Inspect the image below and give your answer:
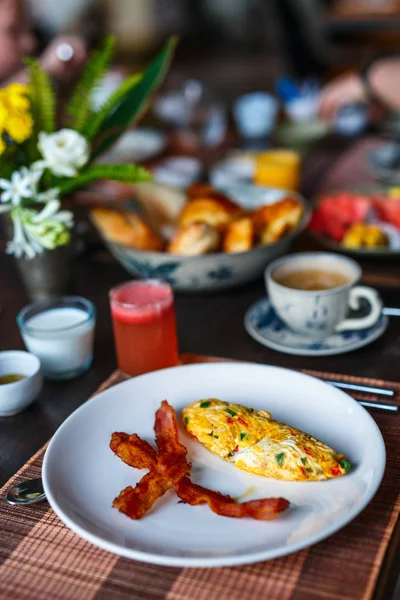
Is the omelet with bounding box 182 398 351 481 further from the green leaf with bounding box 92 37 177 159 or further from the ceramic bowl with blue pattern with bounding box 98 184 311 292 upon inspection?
the green leaf with bounding box 92 37 177 159

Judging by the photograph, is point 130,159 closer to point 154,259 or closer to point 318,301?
point 154,259

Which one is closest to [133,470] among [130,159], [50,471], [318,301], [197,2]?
[50,471]

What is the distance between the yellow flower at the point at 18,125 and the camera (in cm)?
101

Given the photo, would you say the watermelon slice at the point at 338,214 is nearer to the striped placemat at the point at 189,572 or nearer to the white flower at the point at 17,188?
the white flower at the point at 17,188

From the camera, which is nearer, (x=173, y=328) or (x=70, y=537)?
(x=70, y=537)

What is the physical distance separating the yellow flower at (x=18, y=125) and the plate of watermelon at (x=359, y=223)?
577mm

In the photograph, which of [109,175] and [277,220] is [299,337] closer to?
[277,220]

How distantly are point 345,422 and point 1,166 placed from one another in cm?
66

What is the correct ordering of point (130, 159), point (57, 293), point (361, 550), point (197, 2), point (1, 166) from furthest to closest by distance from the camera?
point (197, 2) < point (130, 159) < point (57, 293) < point (1, 166) < point (361, 550)

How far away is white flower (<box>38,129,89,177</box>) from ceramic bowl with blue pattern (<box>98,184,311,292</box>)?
176 millimetres

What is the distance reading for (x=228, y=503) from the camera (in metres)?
0.67

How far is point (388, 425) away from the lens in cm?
82

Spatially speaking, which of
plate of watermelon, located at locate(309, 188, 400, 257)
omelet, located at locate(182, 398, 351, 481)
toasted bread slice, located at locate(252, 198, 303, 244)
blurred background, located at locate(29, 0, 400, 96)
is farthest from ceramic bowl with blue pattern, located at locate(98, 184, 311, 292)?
blurred background, located at locate(29, 0, 400, 96)

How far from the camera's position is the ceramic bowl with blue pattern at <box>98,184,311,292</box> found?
1.12 m
